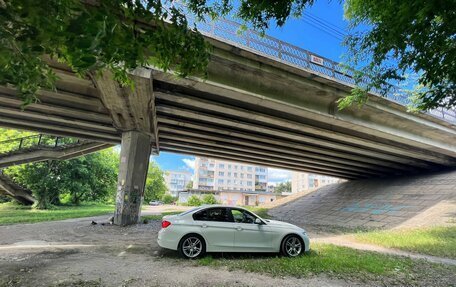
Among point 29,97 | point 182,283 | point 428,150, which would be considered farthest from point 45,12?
point 428,150

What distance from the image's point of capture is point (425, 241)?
36.3 feet

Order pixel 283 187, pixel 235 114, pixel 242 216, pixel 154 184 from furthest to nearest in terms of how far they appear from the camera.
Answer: pixel 283 187
pixel 154 184
pixel 235 114
pixel 242 216

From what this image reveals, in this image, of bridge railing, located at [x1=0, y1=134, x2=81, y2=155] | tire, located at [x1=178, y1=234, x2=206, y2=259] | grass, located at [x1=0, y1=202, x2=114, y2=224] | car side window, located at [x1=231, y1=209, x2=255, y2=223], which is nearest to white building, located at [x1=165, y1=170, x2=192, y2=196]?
bridge railing, located at [x1=0, y1=134, x2=81, y2=155]

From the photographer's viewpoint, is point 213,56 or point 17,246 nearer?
point 17,246

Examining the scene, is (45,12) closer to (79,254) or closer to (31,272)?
(31,272)

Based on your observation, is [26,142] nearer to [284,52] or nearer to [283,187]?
[284,52]

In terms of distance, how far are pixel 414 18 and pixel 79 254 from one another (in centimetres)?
927

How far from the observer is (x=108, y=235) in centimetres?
1146

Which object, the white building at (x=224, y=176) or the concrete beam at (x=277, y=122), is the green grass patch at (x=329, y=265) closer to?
the concrete beam at (x=277, y=122)

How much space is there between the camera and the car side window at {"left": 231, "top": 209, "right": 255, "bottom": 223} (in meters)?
7.81

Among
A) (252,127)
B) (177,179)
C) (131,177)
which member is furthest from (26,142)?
(177,179)

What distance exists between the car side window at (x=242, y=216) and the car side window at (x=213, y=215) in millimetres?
204

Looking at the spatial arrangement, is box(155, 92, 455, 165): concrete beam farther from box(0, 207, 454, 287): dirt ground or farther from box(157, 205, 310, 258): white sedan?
box(0, 207, 454, 287): dirt ground

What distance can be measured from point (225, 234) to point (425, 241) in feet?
28.8
